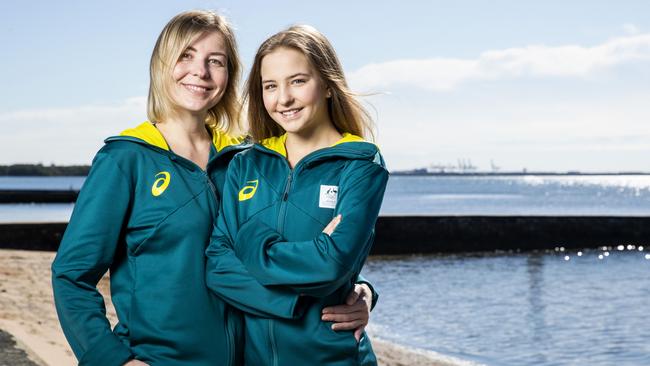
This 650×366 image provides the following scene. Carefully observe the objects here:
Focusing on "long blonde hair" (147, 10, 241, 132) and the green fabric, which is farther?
"long blonde hair" (147, 10, 241, 132)

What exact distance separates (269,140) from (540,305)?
46.8ft

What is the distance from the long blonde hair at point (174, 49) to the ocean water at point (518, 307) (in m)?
8.75

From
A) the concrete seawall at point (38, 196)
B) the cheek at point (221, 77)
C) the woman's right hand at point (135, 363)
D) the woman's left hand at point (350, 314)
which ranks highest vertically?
the cheek at point (221, 77)

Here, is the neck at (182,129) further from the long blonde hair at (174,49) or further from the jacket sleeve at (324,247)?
the jacket sleeve at (324,247)

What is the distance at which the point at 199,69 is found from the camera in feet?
6.88

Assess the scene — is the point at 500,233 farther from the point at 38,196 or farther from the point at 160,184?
the point at 38,196

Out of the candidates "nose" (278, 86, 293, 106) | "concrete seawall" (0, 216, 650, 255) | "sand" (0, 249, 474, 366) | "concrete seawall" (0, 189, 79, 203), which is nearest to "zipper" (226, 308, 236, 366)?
"nose" (278, 86, 293, 106)

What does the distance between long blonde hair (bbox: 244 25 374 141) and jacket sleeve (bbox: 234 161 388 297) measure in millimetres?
245

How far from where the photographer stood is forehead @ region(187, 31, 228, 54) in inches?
83.1

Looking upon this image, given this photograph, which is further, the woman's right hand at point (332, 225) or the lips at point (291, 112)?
the lips at point (291, 112)

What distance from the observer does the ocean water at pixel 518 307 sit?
36.4 feet

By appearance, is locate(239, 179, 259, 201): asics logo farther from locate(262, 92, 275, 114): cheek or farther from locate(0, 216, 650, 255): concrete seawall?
locate(0, 216, 650, 255): concrete seawall

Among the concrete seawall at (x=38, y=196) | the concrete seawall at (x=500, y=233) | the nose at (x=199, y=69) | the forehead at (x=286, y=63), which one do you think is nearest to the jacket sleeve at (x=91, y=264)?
the nose at (x=199, y=69)

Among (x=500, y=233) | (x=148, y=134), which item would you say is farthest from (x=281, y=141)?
(x=500, y=233)
